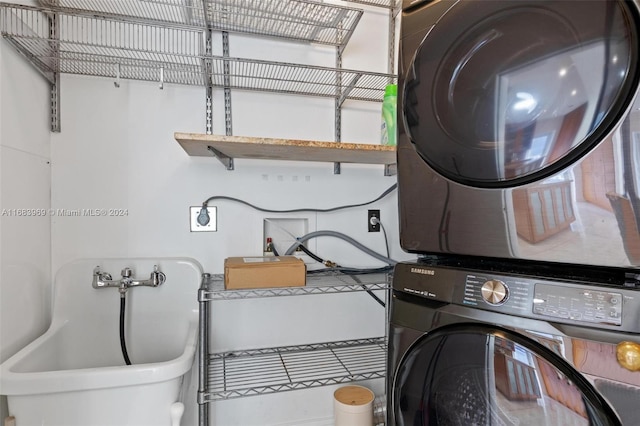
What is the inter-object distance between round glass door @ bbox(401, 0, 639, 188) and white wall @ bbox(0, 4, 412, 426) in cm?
84

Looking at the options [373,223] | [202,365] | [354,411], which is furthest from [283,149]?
[354,411]

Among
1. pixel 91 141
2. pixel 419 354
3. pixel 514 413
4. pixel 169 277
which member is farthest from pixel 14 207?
pixel 514 413

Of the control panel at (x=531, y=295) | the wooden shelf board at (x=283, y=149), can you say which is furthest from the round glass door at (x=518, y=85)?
the wooden shelf board at (x=283, y=149)

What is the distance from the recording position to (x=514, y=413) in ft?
1.84

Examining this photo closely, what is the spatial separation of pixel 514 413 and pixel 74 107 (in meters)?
1.73

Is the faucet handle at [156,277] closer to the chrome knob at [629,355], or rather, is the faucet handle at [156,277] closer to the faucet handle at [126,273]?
the faucet handle at [126,273]

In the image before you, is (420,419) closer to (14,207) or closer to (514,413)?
(514,413)

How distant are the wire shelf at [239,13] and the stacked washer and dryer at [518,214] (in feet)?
2.10

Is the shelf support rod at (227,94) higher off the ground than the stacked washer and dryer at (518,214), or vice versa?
the shelf support rod at (227,94)

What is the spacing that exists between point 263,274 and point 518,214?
2.76 feet

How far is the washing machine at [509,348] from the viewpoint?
0.46m

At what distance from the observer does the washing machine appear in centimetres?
46

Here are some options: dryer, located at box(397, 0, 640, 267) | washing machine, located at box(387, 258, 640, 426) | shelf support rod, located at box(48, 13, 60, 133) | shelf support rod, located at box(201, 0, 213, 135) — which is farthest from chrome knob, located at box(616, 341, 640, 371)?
shelf support rod, located at box(48, 13, 60, 133)

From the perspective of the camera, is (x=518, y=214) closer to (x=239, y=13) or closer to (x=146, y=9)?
(x=239, y=13)
